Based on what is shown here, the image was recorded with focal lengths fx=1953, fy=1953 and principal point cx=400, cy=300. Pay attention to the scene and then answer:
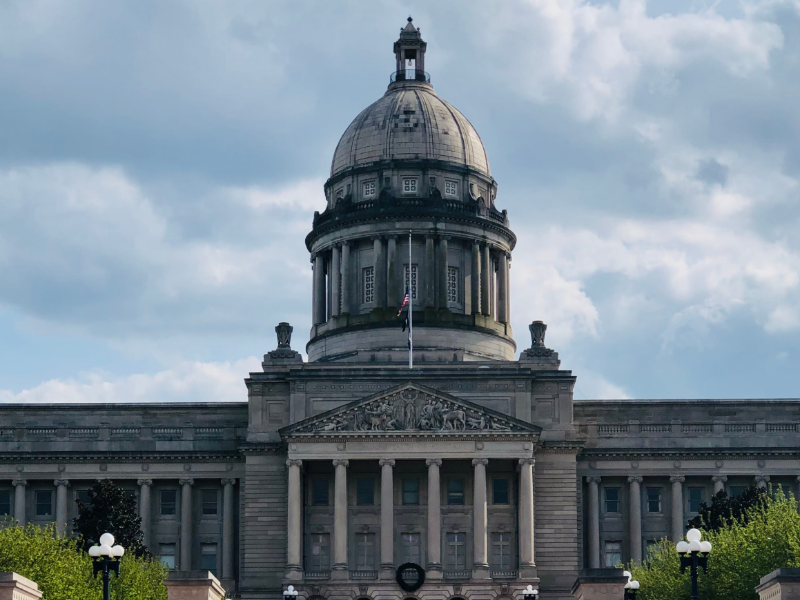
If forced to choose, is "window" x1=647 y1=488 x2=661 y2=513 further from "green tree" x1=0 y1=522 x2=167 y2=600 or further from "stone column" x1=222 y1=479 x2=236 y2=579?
"green tree" x1=0 y1=522 x2=167 y2=600

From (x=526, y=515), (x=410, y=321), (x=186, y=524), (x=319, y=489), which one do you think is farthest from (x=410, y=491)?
(x=186, y=524)

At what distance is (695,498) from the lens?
133m

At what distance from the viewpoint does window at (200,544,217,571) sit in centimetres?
13088

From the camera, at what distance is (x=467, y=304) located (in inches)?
5615

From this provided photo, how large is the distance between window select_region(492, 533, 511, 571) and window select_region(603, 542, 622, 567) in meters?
7.65

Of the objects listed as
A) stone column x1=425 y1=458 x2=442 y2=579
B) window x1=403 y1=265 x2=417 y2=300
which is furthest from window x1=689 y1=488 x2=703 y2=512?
window x1=403 y1=265 x2=417 y2=300

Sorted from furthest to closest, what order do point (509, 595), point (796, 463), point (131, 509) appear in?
1. point (796, 463)
2. point (509, 595)
3. point (131, 509)

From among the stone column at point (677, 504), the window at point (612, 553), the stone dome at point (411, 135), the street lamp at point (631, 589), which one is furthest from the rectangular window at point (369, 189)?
the street lamp at point (631, 589)

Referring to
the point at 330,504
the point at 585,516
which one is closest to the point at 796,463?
the point at 585,516

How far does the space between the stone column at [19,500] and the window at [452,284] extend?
110 feet

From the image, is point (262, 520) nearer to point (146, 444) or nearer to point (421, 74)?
point (146, 444)

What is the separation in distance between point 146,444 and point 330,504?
548 inches

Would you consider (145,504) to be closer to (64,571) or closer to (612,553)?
(612,553)

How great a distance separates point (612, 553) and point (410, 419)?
57.2 feet
